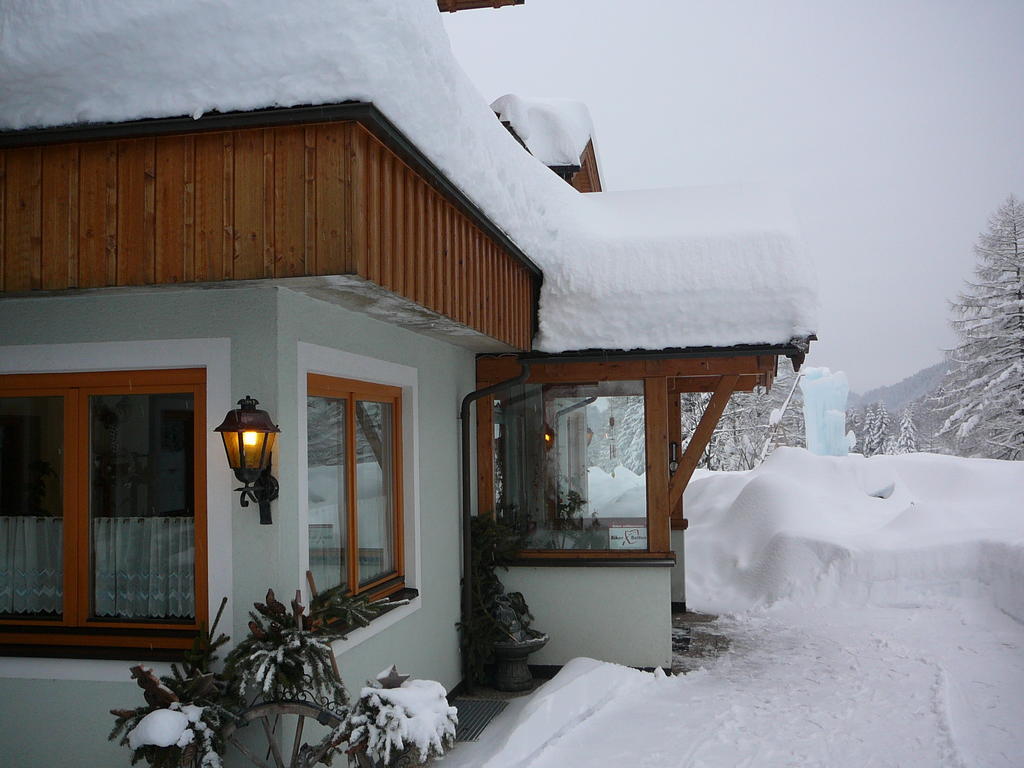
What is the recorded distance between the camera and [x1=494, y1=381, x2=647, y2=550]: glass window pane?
23.5 feet

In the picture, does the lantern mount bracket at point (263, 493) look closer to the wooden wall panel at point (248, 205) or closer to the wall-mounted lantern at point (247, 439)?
the wall-mounted lantern at point (247, 439)

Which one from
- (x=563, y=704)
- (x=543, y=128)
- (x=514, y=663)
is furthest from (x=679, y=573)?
(x=543, y=128)

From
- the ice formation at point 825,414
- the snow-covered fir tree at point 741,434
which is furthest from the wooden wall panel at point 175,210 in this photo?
the snow-covered fir tree at point 741,434

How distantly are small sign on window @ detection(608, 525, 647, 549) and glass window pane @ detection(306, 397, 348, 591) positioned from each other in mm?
2911

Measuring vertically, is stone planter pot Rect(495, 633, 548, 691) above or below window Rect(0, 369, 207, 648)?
below

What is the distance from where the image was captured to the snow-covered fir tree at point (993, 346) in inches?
773

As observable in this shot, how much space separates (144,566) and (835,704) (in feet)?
14.4

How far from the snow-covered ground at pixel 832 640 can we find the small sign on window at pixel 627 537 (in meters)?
1.08

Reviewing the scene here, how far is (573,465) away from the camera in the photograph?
7270 millimetres

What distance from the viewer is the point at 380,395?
17.5 ft

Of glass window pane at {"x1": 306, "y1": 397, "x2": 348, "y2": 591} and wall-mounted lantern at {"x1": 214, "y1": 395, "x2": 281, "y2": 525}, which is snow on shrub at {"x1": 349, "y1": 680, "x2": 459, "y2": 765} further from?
glass window pane at {"x1": 306, "y1": 397, "x2": 348, "y2": 591}

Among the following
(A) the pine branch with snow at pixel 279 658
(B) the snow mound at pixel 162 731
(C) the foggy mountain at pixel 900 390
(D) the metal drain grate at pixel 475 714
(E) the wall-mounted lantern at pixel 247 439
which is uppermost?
(C) the foggy mountain at pixel 900 390

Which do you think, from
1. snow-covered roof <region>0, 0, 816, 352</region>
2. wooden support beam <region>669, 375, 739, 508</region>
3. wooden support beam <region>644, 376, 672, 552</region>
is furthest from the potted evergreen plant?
snow-covered roof <region>0, 0, 816, 352</region>

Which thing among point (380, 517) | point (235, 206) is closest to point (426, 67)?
point (235, 206)
